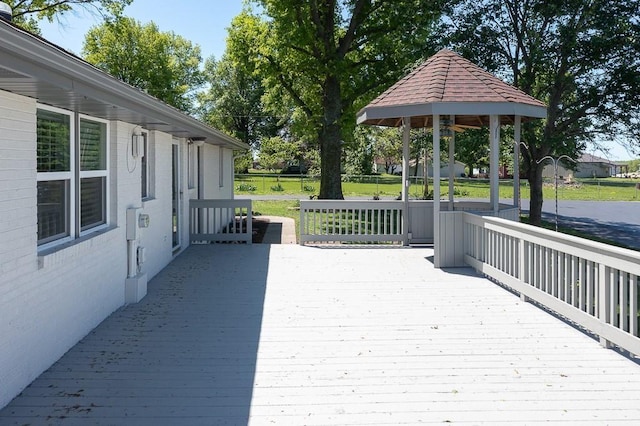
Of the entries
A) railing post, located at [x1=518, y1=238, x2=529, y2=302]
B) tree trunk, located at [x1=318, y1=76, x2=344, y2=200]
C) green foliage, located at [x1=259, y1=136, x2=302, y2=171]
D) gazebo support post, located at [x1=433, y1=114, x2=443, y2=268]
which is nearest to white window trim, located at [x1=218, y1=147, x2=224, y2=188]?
tree trunk, located at [x1=318, y1=76, x2=344, y2=200]

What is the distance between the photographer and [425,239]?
1127 cm

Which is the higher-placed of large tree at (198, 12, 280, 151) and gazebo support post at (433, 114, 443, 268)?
large tree at (198, 12, 280, 151)

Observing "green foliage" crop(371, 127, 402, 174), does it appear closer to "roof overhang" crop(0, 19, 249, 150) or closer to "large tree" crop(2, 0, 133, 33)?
"large tree" crop(2, 0, 133, 33)

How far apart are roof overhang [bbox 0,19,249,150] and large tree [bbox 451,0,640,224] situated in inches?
481

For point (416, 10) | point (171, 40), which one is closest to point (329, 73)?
point (416, 10)

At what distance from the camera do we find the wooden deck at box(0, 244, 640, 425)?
3.61 metres

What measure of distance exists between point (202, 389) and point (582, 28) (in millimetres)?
15633

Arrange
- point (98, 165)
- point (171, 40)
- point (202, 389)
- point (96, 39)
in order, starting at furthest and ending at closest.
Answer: point (171, 40) < point (96, 39) < point (98, 165) < point (202, 389)

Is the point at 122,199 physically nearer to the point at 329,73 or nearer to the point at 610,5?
the point at 329,73

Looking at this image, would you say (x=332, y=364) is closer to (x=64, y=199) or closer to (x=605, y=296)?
(x=605, y=296)

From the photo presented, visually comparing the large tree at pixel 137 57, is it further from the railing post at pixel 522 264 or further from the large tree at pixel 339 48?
the railing post at pixel 522 264

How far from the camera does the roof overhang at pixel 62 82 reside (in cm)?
293

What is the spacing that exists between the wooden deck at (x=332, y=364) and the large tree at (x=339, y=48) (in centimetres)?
1084

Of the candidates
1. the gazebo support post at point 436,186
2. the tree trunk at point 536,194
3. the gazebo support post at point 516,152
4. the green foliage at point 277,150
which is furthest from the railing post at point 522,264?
the green foliage at point 277,150
